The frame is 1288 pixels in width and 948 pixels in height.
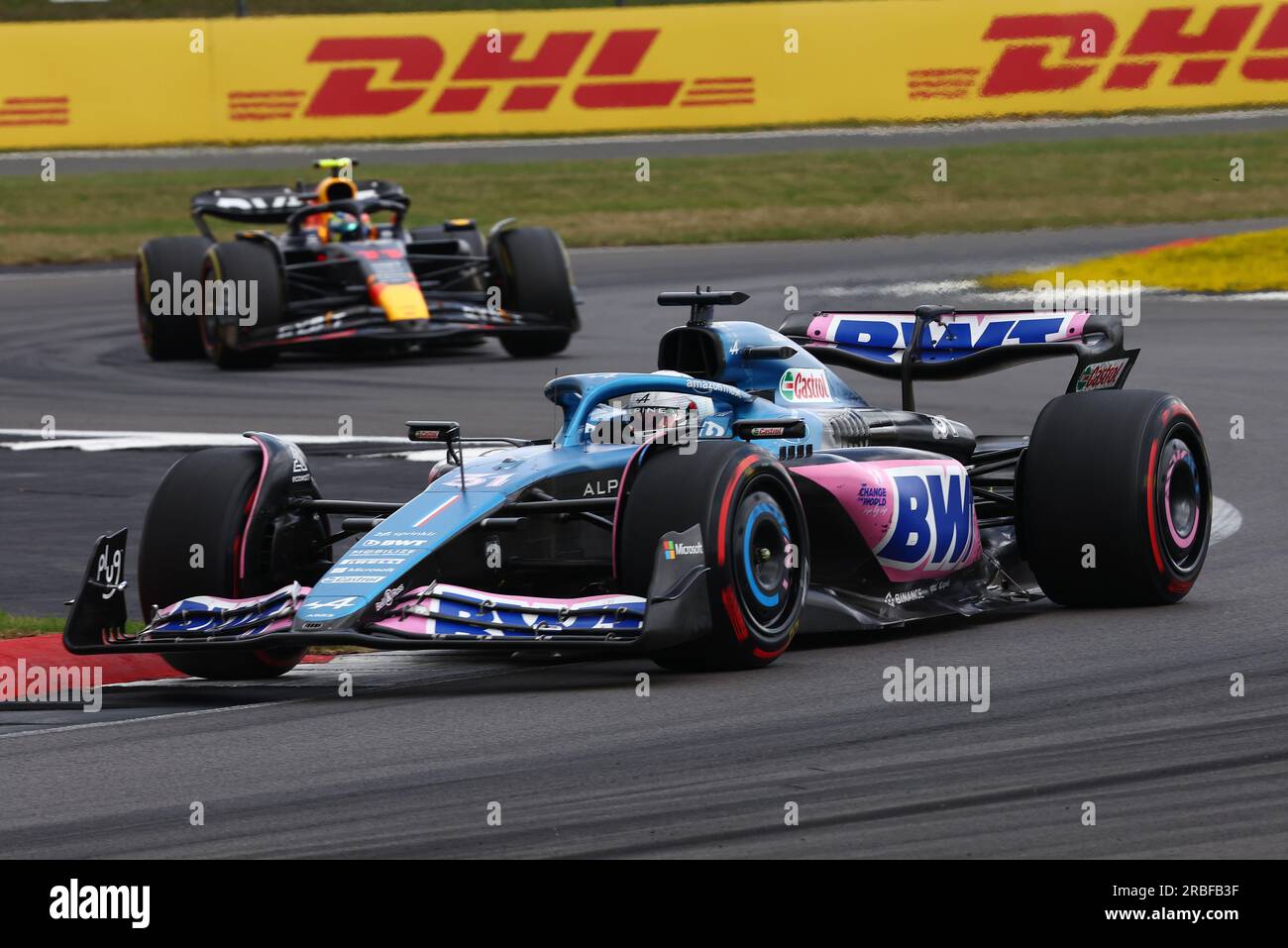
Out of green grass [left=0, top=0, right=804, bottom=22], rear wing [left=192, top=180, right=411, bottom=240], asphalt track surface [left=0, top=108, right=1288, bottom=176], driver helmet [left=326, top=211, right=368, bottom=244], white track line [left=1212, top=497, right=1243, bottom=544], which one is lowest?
white track line [left=1212, top=497, right=1243, bottom=544]

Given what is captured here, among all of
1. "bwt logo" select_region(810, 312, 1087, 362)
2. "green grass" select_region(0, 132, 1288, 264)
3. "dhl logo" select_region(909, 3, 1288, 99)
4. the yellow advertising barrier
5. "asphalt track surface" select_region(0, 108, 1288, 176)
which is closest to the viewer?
"bwt logo" select_region(810, 312, 1087, 362)

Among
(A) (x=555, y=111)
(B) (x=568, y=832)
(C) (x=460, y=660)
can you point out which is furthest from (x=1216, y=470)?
(A) (x=555, y=111)

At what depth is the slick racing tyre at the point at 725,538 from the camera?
316 inches

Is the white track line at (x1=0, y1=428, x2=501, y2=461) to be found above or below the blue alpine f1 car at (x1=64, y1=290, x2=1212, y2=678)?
above

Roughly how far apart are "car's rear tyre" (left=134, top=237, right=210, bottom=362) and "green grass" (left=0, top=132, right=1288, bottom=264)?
28.2ft

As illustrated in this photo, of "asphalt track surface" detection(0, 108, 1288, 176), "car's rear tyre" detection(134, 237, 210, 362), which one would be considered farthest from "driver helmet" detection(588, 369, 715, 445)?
"asphalt track surface" detection(0, 108, 1288, 176)

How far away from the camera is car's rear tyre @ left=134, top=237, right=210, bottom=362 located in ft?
67.4

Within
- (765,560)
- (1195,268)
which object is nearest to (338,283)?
(1195,268)

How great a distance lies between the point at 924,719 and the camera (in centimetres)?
745

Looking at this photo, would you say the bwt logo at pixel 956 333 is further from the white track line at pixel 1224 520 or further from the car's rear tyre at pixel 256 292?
the car's rear tyre at pixel 256 292

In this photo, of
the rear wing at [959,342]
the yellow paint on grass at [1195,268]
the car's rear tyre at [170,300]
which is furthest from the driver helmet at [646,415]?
the yellow paint on grass at [1195,268]

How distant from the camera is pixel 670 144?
3634 centimetres

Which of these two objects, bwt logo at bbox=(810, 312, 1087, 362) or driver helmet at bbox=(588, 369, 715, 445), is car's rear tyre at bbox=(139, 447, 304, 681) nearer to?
driver helmet at bbox=(588, 369, 715, 445)

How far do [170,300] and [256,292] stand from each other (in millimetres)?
1473
